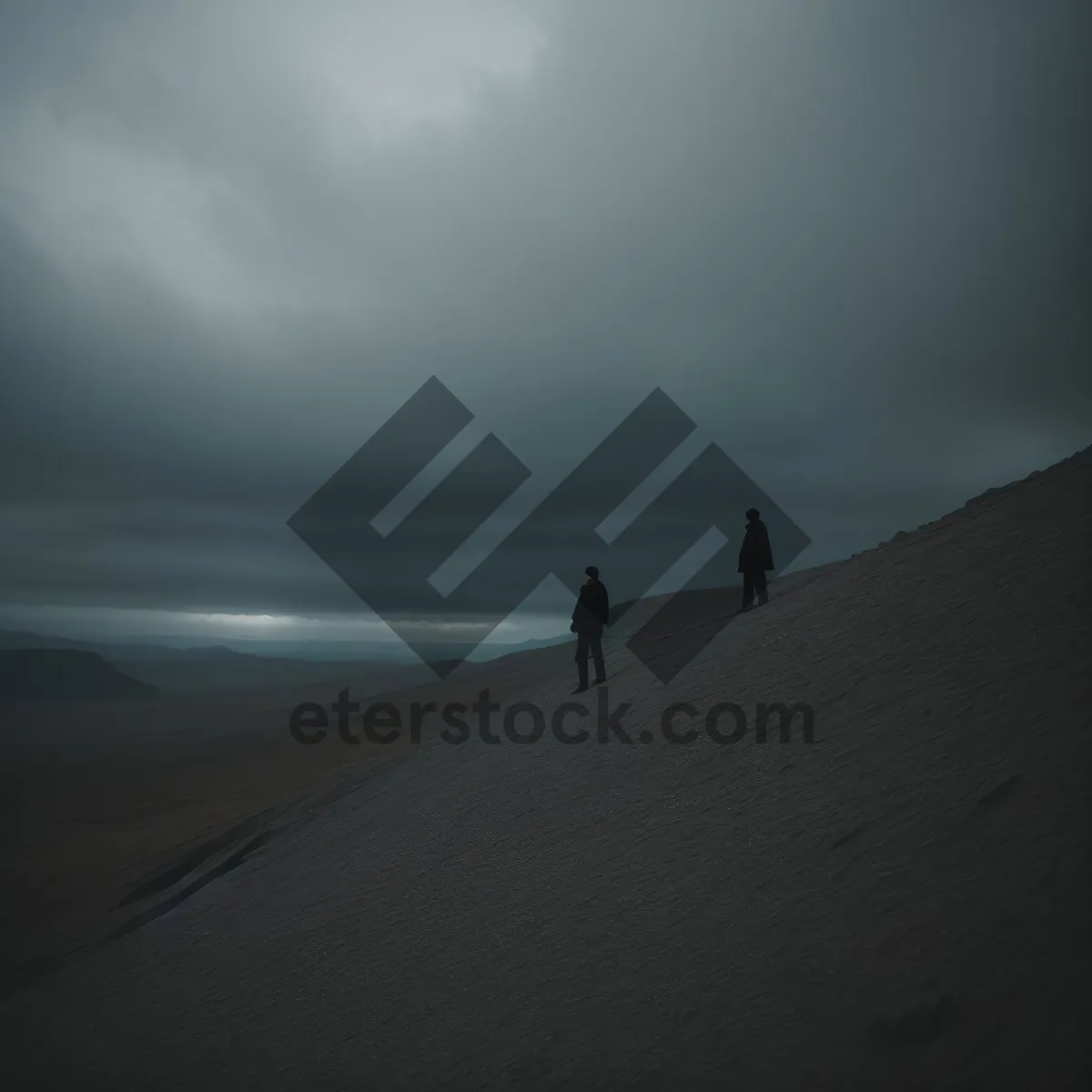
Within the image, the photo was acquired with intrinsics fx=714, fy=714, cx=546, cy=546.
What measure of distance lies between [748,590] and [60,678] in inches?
8305

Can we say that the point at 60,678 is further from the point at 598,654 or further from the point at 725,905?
the point at 725,905

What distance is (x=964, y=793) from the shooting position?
5.25 m

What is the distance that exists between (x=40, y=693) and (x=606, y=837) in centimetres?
20429

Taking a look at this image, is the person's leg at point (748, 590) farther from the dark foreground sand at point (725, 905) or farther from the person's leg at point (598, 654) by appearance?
the person's leg at point (598, 654)

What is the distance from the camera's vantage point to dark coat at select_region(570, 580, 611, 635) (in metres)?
12.6

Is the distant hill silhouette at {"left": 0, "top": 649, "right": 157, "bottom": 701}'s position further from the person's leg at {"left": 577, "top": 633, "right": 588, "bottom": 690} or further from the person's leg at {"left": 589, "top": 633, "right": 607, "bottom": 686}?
the person's leg at {"left": 589, "top": 633, "right": 607, "bottom": 686}

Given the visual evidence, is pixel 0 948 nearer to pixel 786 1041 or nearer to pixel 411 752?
pixel 411 752

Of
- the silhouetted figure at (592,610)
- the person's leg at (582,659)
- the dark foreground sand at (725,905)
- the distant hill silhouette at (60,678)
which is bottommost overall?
the dark foreground sand at (725,905)

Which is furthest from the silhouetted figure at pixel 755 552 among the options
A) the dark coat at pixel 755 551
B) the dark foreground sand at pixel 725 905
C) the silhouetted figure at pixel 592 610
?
the silhouetted figure at pixel 592 610

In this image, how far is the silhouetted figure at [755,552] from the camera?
13.6 metres

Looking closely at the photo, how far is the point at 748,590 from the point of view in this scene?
581 inches

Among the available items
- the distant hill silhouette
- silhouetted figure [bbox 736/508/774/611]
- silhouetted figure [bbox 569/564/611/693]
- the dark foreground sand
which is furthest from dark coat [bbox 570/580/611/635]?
the distant hill silhouette

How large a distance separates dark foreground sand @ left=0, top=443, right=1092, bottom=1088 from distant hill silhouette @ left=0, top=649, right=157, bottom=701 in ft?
622

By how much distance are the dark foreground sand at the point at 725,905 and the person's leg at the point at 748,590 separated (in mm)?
2649
